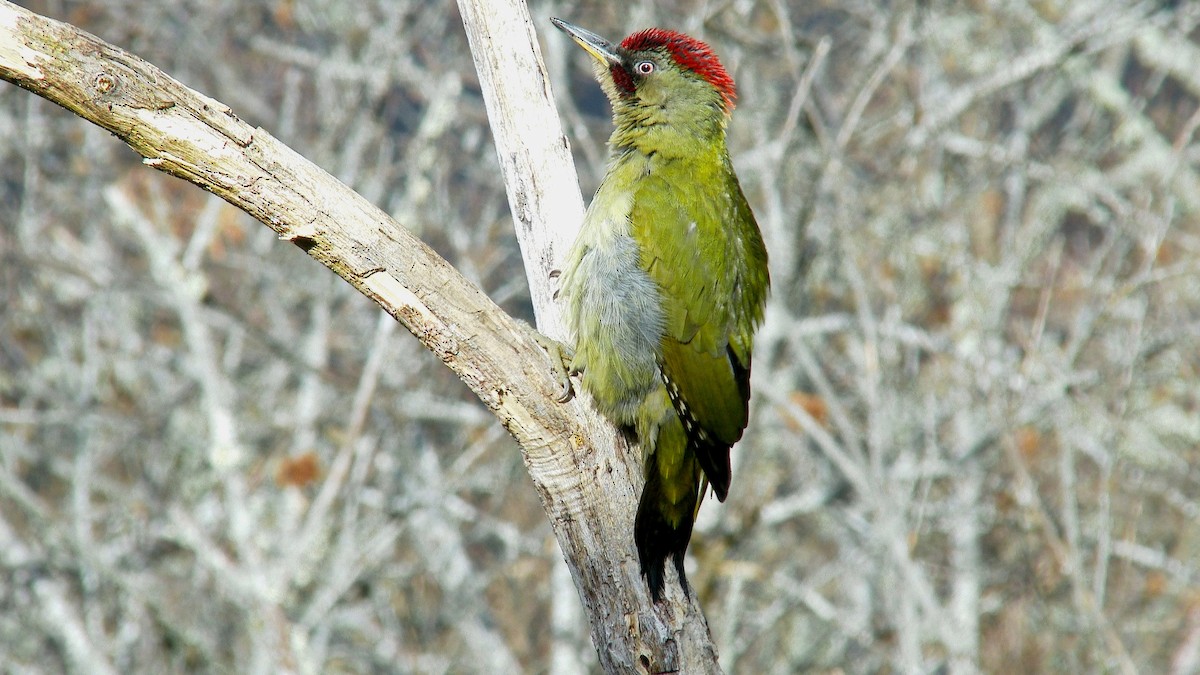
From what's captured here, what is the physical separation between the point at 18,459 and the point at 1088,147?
24.9ft

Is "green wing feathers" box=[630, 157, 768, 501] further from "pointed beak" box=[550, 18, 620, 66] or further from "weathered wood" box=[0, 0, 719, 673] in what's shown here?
"pointed beak" box=[550, 18, 620, 66]

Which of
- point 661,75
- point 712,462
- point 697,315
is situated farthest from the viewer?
point 661,75

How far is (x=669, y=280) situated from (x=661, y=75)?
872 mm

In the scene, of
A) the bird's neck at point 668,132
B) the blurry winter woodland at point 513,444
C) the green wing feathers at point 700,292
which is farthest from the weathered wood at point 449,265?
the blurry winter woodland at point 513,444

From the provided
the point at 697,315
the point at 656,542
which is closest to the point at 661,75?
the point at 697,315

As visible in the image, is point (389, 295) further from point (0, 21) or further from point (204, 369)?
point (204, 369)

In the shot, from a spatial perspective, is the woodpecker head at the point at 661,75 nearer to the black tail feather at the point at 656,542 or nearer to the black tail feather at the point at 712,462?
the black tail feather at the point at 712,462

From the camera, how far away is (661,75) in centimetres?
402

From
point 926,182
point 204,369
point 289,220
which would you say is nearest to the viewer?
point 289,220

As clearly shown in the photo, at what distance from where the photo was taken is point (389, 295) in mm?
2729

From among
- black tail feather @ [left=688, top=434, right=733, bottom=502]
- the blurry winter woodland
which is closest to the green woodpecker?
black tail feather @ [left=688, top=434, right=733, bottom=502]

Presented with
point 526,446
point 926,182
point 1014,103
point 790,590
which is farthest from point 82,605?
point 1014,103

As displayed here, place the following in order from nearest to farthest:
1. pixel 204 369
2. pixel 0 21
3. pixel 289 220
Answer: pixel 0 21 → pixel 289 220 → pixel 204 369

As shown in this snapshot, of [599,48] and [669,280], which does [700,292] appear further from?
[599,48]
